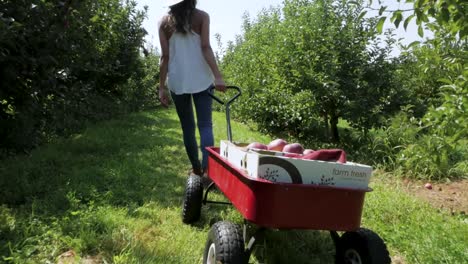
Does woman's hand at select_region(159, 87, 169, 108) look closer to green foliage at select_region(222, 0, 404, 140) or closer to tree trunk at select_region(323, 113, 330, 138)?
green foliage at select_region(222, 0, 404, 140)

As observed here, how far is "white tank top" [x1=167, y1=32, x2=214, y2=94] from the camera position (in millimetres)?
3582

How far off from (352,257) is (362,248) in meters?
0.16

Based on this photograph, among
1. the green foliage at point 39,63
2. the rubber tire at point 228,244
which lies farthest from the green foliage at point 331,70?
the rubber tire at point 228,244

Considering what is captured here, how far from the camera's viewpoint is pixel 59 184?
386 cm

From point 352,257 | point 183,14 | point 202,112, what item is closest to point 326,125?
point 202,112

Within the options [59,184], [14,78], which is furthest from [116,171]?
[14,78]

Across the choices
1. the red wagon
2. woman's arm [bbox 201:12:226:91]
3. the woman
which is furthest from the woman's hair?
the red wagon

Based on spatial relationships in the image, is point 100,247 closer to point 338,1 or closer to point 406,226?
point 406,226

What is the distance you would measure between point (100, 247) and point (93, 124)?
638cm

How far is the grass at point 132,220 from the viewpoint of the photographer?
8.41 feet

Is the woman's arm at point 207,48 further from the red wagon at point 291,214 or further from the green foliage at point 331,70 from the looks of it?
the green foliage at point 331,70

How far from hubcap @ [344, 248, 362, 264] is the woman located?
1581 mm

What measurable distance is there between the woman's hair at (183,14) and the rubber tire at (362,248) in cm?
210

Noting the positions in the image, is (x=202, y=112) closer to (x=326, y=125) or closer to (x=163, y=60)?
(x=163, y=60)
